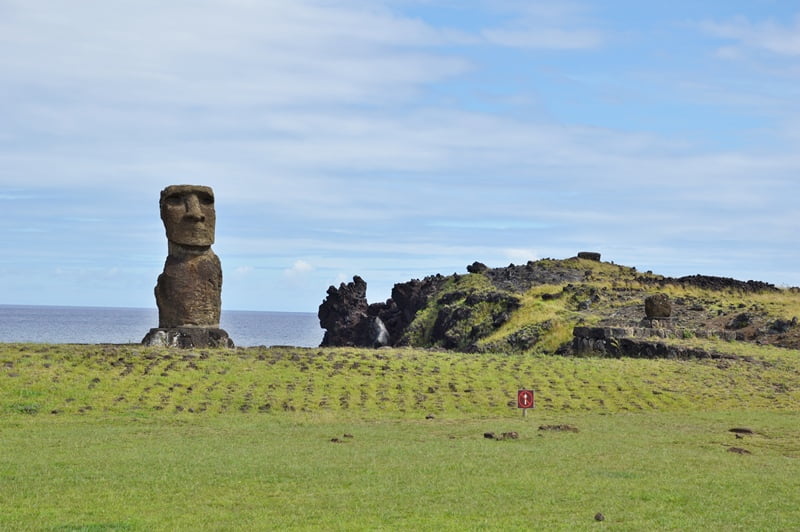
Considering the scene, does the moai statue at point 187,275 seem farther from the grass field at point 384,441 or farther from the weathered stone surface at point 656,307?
the weathered stone surface at point 656,307

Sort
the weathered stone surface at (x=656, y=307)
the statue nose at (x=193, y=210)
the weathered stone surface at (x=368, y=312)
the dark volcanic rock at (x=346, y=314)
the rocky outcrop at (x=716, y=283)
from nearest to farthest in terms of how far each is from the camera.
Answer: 1. the statue nose at (x=193, y=210)
2. the weathered stone surface at (x=656, y=307)
3. the rocky outcrop at (x=716, y=283)
4. the weathered stone surface at (x=368, y=312)
5. the dark volcanic rock at (x=346, y=314)

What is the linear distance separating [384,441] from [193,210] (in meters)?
17.5

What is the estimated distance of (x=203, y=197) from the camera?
38906 mm

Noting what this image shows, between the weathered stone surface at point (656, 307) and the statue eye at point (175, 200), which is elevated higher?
the statue eye at point (175, 200)

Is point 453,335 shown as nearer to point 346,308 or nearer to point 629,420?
point 346,308

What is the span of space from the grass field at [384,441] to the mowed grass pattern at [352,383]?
11 cm

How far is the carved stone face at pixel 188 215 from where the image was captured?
38062 millimetres

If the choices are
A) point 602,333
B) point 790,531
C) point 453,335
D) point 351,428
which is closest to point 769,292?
point 453,335

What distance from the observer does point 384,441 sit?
945 inches

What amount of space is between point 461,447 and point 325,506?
25.2ft

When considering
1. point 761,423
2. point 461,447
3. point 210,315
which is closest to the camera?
point 461,447

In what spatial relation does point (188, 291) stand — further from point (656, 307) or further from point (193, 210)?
point (656, 307)

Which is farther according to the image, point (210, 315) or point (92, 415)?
point (210, 315)

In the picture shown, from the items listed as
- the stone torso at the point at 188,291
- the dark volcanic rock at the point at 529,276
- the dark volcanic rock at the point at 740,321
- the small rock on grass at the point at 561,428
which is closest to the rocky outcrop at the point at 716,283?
the dark volcanic rock at the point at 529,276
